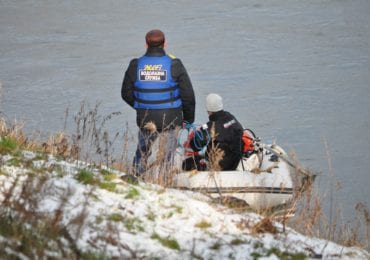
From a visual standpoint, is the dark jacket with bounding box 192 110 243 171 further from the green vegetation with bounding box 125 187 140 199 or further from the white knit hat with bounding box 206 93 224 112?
the green vegetation with bounding box 125 187 140 199

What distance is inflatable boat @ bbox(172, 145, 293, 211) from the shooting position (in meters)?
6.66

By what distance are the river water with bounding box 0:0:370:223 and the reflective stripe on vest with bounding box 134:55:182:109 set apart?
1877 mm

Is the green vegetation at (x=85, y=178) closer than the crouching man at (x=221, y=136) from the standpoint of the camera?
Yes

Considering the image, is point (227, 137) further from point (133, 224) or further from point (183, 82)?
point (133, 224)

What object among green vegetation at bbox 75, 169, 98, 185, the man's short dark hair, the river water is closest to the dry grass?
green vegetation at bbox 75, 169, 98, 185

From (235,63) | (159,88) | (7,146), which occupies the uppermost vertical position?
(235,63)

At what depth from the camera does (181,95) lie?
7.29 meters

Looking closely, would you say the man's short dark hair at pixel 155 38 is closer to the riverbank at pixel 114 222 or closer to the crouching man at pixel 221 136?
the crouching man at pixel 221 136

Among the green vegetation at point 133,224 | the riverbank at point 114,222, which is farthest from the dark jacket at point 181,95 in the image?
the green vegetation at point 133,224

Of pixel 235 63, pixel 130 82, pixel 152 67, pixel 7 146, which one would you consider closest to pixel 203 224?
pixel 7 146

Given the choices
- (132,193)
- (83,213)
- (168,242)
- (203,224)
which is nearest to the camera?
(83,213)

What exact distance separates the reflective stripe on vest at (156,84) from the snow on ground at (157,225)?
1911 millimetres

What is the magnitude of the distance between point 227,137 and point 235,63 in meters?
6.01

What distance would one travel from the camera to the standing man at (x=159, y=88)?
23.7 feet
